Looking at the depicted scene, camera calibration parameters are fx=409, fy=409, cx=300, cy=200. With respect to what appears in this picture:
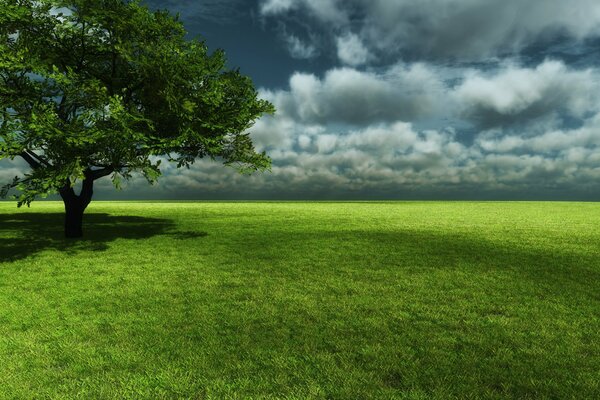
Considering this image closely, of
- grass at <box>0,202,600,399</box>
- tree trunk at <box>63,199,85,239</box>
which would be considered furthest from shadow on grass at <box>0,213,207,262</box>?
tree trunk at <box>63,199,85,239</box>

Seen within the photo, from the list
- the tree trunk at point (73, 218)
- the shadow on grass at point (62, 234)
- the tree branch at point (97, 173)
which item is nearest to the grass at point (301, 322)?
the shadow on grass at point (62, 234)

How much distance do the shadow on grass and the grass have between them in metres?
0.57

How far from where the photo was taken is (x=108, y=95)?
23984mm

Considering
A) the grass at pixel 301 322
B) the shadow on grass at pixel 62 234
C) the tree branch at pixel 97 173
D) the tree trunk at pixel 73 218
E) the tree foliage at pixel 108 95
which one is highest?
the tree foliage at pixel 108 95

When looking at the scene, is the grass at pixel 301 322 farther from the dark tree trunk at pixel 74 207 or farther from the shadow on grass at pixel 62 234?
the dark tree trunk at pixel 74 207

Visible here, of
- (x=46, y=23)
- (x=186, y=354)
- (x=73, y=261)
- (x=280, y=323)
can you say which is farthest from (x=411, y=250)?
(x=46, y=23)

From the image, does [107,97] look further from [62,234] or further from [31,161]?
[62,234]

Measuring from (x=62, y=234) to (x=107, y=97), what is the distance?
39.9 ft

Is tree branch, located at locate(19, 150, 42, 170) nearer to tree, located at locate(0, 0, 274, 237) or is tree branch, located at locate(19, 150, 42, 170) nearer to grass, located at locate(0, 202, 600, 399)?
tree, located at locate(0, 0, 274, 237)

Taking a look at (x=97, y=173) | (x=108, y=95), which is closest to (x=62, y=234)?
(x=97, y=173)

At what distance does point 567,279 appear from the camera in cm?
1578

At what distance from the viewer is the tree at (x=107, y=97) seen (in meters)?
20.0

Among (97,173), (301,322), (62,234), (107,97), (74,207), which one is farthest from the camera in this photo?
(62,234)

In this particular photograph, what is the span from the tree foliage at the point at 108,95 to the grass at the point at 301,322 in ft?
18.1
